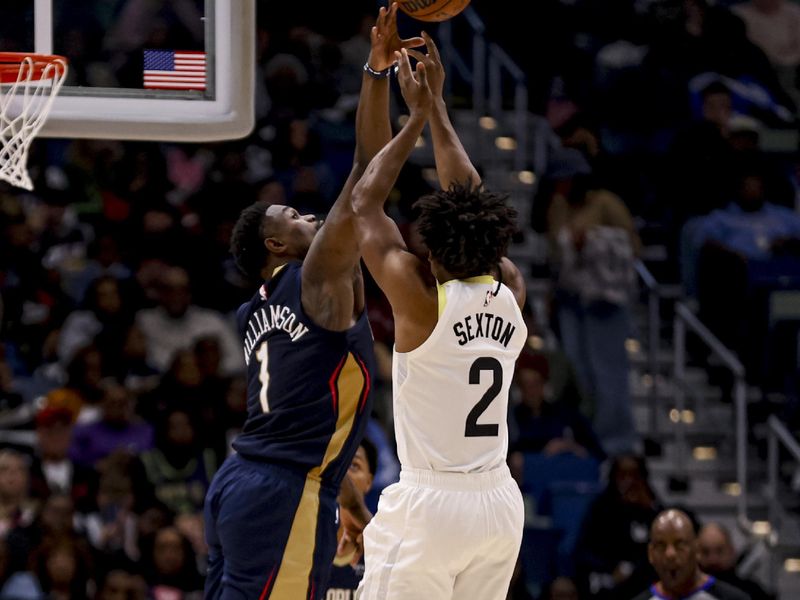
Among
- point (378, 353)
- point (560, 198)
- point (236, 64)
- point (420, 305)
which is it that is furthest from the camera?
point (560, 198)

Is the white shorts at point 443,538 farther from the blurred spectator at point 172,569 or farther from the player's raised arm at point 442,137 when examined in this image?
the blurred spectator at point 172,569

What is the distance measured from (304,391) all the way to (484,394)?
71cm

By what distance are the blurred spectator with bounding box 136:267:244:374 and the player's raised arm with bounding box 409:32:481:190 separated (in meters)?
4.97

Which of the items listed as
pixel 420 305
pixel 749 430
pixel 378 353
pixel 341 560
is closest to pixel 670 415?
pixel 749 430

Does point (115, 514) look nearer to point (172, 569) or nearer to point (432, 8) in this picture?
point (172, 569)

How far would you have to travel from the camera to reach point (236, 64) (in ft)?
19.8

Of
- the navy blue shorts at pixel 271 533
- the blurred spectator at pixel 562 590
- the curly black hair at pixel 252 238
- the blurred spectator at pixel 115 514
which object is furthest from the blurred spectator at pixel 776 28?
the navy blue shorts at pixel 271 533

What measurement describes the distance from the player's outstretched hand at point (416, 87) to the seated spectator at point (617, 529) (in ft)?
14.3

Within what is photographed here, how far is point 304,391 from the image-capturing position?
539 cm

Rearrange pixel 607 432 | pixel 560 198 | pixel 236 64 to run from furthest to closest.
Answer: pixel 560 198, pixel 607 432, pixel 236 64

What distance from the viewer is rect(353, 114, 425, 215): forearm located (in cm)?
510

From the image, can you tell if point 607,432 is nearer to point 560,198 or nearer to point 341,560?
point 560,198

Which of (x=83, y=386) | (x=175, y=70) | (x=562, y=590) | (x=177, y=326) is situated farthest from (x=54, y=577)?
(x=175, y=70)

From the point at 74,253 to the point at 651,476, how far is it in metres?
4.52
